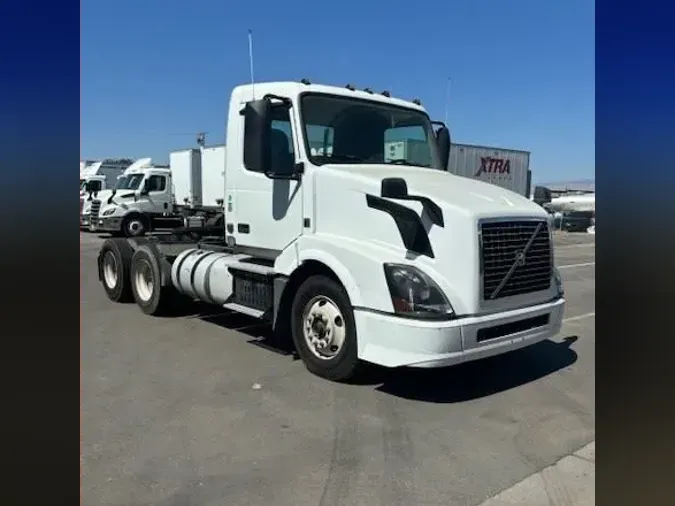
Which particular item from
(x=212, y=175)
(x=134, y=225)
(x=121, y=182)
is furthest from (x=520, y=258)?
(x=121, y=182)

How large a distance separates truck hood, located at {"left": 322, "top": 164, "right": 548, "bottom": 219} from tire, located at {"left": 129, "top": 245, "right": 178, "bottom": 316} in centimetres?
360

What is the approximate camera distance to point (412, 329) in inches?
179

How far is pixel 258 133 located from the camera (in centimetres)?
562

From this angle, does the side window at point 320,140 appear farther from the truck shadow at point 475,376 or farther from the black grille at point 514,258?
the truck shadow at point 475,376

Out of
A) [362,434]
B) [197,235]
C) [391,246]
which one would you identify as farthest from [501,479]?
[197,235]

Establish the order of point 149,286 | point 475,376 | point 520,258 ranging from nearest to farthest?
point 520,258, point 475,376, point 149,286

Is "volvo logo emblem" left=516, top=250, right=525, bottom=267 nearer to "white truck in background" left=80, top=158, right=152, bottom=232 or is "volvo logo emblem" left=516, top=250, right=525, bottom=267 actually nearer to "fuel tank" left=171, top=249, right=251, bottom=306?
"fuel tank" left=171, top=249, right=251, bottom=306

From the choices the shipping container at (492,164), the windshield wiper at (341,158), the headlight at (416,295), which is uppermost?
the shipping container at (492,164)

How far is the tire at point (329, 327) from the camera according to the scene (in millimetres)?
5055

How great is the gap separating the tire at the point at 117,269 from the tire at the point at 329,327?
4.36 metres

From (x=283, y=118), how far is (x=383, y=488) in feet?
12.6

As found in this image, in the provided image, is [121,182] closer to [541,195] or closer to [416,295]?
[541,195]

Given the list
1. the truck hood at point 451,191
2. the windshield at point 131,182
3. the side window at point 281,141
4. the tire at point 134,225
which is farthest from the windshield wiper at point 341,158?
the windshield at point 131,182

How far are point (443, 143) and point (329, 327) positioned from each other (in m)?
2.83
